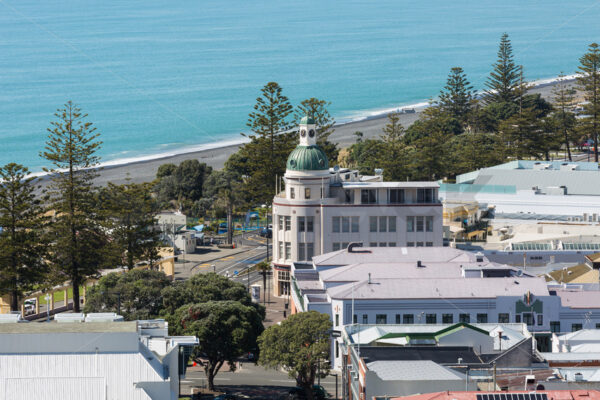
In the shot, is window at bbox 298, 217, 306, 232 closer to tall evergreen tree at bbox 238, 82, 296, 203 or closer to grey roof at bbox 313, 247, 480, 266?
grey roof at bbox 313, 247, 480, 266

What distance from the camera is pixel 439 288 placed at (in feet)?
195

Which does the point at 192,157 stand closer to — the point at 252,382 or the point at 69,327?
the point at 252,382

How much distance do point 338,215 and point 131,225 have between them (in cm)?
1274

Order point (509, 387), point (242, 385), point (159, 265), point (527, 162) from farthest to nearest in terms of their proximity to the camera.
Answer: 1. point (527, 162)
2. point (159, 265)
3. point (242, 385)
4. point (509, 387)

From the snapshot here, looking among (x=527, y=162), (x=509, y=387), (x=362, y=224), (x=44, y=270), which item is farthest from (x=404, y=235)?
(x=509, y=387)

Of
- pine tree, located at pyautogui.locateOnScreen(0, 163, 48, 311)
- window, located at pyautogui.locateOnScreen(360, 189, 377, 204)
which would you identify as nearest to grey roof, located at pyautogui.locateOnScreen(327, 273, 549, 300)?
window, located at pyautogui.locateOnScreen(360, 189, 377, 204)

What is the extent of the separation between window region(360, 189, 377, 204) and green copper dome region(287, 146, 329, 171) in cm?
280

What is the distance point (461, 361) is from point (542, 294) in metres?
15.2

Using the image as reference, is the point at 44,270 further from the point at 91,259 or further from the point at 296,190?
the point at 296,190

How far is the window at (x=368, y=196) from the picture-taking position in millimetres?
77750

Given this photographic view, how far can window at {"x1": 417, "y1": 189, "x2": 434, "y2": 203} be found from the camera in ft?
256

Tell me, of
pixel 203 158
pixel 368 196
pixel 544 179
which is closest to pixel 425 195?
pixel 368 196

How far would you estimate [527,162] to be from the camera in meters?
104

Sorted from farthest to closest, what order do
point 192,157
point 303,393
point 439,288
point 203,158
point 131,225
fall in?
point 192,157, point 203,158, point 131,225, point 439,288, point 303,393
